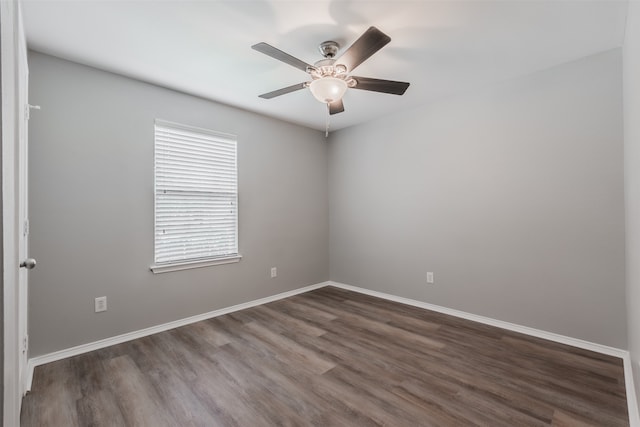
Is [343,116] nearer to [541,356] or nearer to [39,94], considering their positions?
[39,94]

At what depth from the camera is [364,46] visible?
1770 mm

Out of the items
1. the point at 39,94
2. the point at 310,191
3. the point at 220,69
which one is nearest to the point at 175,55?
the point at 220,69

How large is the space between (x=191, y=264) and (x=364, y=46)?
2619mm

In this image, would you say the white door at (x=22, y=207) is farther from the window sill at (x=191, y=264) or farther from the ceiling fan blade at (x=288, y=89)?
the ceiling fan blade at (x=288, y=89)

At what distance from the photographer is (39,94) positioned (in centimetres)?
225

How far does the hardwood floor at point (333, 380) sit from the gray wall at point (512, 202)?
1.33 feet

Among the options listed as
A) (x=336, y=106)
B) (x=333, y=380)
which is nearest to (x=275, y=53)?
(x=336, y=106)

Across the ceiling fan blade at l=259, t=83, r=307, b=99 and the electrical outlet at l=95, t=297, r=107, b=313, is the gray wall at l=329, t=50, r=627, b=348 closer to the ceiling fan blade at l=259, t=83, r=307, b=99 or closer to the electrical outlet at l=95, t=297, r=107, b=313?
the ceiling fan blade at l=259, t=83, r=307, b=99

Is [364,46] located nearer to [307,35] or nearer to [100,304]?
[307,35]

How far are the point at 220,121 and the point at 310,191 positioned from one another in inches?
63.0

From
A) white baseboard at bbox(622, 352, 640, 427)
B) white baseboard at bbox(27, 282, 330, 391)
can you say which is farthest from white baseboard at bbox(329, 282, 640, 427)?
white baseboard at bbox(27, 282, 330, 391)

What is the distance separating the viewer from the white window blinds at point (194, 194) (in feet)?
9.49

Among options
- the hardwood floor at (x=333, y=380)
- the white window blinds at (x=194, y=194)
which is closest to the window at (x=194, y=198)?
the white window blinds at (x=194, y=194)

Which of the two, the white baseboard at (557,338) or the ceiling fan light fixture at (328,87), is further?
the ceiling fan light fixture at (328,87)
